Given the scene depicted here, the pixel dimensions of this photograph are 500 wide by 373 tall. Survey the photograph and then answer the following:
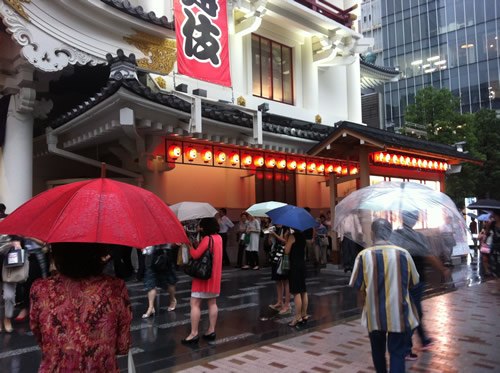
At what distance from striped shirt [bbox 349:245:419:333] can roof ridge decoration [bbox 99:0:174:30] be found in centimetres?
958

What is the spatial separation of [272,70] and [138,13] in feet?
20.2

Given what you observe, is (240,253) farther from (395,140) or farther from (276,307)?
(276,307)

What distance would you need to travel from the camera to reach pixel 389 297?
166 inches

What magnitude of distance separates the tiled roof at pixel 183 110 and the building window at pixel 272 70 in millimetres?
1887

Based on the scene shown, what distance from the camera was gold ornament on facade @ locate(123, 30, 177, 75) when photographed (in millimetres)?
12477

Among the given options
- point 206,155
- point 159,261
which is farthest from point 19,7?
point 159,261

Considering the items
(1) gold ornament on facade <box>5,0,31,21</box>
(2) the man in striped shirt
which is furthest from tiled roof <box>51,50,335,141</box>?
(2) the man in striped shirt

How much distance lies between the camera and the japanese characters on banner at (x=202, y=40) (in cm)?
1066

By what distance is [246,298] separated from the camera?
9719 mm

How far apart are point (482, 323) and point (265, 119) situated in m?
7.99

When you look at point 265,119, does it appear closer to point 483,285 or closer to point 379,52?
point 483,285

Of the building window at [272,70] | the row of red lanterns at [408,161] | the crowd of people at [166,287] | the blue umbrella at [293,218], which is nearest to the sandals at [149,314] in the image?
the crowd of people at [166,287]

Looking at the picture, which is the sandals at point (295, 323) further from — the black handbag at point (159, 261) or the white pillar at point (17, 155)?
the white pillar at point (17, 155)

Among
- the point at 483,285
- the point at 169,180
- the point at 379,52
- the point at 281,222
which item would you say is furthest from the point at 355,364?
the point at 379,52
